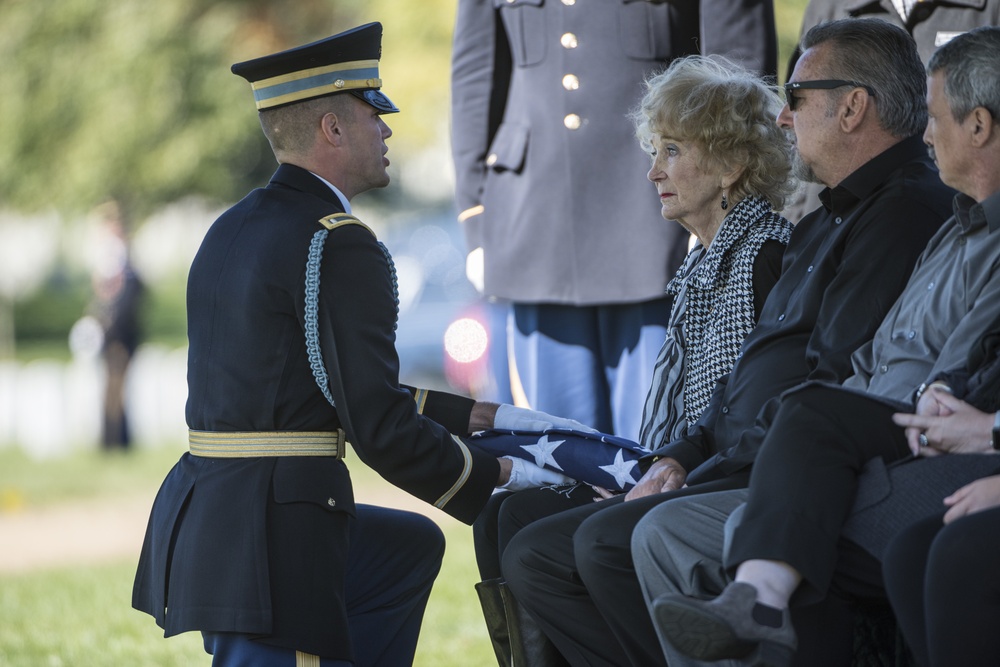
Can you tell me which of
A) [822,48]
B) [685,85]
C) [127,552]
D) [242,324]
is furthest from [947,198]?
[127,552]

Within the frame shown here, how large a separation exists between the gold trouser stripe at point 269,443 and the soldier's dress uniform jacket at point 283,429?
0.01 metres

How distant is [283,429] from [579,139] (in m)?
1.78

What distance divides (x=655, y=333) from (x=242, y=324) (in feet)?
5.27

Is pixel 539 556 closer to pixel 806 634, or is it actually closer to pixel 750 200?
pixel 806 634

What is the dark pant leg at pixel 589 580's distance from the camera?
3.29 m

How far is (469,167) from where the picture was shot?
506 centimetres

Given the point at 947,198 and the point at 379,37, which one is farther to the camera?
the point at 379,37

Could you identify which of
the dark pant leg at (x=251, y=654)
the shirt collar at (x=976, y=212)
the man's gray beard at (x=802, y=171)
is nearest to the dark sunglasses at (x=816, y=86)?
the man's gray beard at (x=802, y=171)

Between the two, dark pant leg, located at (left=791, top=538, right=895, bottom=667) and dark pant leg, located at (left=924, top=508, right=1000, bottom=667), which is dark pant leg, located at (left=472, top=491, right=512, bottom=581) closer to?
dark pant leg, located at (left=791, top=538, right=895, bottom=667)

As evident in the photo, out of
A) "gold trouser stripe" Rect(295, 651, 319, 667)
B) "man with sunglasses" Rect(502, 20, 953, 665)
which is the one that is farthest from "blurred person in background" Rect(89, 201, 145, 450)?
"man with sunglasses" Rect(502, 20, 953, 665)

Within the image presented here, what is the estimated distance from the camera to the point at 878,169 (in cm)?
343

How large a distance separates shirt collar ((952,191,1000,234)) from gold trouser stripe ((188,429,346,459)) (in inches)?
57.9

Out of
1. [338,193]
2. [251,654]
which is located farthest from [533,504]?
[338,193]

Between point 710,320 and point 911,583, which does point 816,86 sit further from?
point 911,583
